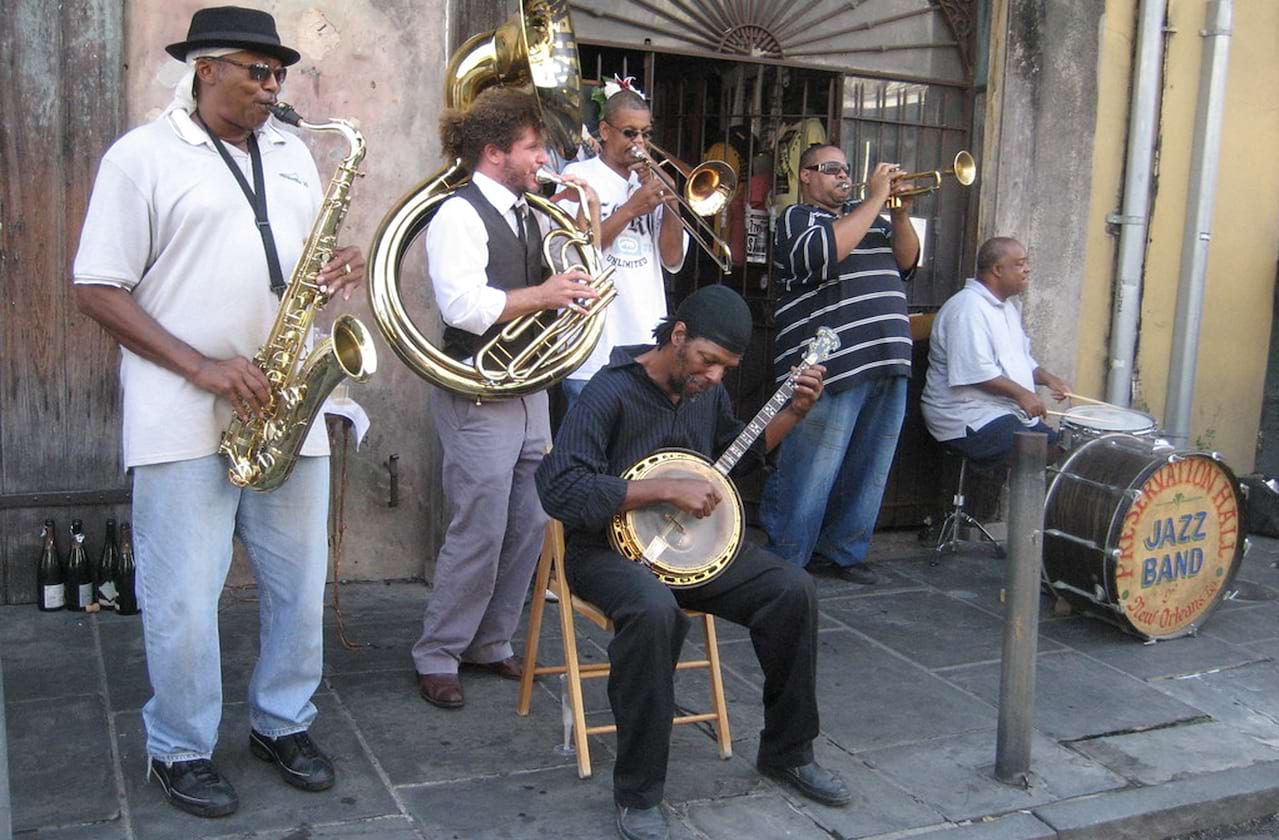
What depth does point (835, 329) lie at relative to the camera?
5605 millimetres

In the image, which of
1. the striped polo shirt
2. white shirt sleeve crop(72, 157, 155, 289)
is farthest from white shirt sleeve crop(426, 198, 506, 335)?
the striped polo shirt

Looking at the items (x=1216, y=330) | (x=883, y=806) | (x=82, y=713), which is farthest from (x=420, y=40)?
(x=1216, y=330)

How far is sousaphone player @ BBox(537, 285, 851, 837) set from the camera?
3316mm

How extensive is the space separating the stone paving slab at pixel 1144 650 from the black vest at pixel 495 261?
2.70m

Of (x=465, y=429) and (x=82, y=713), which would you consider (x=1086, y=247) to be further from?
(x=82, y=713)

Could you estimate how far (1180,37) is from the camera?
699 centimetres

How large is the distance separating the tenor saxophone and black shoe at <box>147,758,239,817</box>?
0.77 meters

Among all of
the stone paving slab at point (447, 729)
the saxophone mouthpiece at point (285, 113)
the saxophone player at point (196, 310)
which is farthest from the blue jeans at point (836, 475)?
the saxophone mouthpiece at point (285, 113)

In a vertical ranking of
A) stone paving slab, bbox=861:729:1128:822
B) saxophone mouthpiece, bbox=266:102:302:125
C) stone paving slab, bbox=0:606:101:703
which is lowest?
stone paving slab, bbox=861:729:1128:822

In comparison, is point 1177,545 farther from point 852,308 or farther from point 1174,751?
point 852,308

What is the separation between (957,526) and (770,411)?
9.78ft

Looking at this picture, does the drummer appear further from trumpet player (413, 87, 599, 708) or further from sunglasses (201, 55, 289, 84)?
sunglasses (201, 55, 289, 84)

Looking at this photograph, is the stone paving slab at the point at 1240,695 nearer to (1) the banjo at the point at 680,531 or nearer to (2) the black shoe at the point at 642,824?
(1) the banjo at the point at 680,531

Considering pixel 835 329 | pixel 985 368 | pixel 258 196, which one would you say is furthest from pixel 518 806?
pixel 985 368
